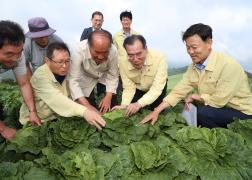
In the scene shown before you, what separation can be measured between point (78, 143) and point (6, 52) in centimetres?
145

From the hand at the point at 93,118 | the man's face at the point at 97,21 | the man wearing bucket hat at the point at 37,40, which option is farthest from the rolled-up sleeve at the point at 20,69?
the man's face at the point at 97,21

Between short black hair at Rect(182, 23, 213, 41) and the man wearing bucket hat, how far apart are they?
2.28 m

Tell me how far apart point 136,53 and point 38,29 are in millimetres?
1861

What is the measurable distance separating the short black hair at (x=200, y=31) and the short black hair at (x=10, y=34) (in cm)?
209

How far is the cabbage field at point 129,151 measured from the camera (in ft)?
13.1

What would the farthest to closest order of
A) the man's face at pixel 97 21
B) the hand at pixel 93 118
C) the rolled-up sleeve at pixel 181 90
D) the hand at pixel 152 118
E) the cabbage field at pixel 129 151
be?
the man's face at pixel 97 21, the rolled-up sleeve at pixel 181 90, the hand at pixel 152 118, the hand at pixel 93 118, the cabbage field at pixel 129 151

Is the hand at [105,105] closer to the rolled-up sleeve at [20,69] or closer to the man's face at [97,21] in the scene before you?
the rolled-up sleeve at [20,69]

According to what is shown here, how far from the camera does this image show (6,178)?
383 cm

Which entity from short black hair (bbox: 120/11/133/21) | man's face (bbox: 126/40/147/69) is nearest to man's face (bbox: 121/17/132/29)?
short black hair (bbox: 120/11/133/21)

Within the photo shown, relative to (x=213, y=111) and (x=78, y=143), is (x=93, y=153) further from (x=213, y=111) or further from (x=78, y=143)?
(x=213, y=111)

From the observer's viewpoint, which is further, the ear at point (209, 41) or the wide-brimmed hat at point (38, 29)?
the wide-brimmed hat at point (38, 29)

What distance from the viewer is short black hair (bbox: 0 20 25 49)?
157 inches

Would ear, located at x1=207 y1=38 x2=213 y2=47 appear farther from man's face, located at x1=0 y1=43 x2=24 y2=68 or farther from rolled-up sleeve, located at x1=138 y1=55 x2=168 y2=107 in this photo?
man's face, located at x1=0 y1=43 x2=24 y2=68

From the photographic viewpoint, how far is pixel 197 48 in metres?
4.82
